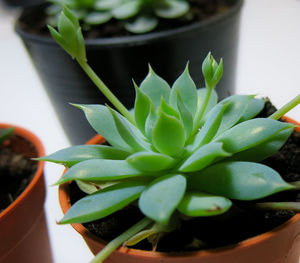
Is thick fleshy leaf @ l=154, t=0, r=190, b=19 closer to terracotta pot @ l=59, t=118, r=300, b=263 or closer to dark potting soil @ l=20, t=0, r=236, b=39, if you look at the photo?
dark potting soil @ l=20, t=0, r=236, b=39

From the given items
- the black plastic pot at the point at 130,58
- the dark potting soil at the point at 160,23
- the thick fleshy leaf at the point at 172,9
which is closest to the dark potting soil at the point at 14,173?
the black plastic pot at the point at 130,58

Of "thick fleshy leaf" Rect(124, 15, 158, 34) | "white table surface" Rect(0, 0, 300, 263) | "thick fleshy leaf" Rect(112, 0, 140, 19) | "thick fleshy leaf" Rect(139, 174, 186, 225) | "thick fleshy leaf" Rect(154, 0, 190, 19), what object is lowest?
"white table surface" Rect(0, 0, 300, 263)

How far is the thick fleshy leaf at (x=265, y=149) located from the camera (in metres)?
0.47

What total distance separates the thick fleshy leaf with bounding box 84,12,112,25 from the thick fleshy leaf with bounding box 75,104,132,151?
574 millimetres

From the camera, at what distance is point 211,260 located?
1.39 feet

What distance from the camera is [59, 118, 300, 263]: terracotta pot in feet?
1.37

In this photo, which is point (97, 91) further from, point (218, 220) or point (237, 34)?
point (218, 220)

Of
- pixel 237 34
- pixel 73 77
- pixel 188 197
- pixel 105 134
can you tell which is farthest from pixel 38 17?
pixel 188 197

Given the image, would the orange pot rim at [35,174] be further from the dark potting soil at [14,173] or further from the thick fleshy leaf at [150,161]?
the thick fleshy leaf at [150,161]

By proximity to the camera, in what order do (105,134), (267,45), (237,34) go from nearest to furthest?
(105,134), (237,34), (267,45)

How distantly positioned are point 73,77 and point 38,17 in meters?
0.39

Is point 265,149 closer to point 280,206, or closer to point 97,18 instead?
point 280,206

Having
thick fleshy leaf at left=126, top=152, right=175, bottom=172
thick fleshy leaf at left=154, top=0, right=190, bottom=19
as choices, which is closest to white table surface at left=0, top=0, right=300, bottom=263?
thick fleshy leaf at left=154, top=0, right=190, bottom=19

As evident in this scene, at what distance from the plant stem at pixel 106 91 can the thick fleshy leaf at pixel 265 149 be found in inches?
6.5
